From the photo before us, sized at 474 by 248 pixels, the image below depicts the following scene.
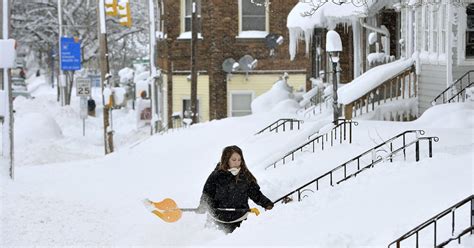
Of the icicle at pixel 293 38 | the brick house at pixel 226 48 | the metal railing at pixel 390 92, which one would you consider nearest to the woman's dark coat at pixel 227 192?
the metal railing at pixel 390 92

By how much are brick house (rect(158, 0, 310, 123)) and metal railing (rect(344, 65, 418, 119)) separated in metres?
14.3

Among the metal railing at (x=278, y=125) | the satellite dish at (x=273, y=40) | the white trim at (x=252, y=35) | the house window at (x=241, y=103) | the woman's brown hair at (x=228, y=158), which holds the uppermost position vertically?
the white trim at (x=252, y=35)

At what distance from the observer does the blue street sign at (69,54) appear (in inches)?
1918

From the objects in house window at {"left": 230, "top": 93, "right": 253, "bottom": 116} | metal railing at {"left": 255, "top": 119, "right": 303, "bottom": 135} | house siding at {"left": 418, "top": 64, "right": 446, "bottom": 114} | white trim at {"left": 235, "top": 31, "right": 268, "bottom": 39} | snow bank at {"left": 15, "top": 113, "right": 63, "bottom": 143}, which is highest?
white trim at {"left": 235, "top": 31, "right": 268, "bottom": 39}

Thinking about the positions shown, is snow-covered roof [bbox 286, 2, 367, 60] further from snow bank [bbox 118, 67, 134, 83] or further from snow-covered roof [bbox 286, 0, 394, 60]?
snow bank [bbox 118, 67, 134, 83]

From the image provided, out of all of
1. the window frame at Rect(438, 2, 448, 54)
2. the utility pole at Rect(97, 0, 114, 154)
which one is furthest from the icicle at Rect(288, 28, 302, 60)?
the utility pole at Rect(97, 0, 114, 154)

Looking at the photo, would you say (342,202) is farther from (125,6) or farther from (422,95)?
(125,6)

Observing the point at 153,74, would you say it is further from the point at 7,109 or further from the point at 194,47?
the point at 7,109

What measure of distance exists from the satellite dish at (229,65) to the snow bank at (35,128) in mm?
6758

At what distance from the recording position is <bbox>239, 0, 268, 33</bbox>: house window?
37625 millimetres

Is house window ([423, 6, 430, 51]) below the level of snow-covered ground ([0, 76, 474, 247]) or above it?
above

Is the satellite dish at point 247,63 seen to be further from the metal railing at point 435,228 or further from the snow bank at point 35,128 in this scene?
the metal railing at point 435,228

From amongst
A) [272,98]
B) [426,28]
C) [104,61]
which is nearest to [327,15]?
[426,28]

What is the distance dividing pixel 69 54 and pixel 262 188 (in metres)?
34.5
